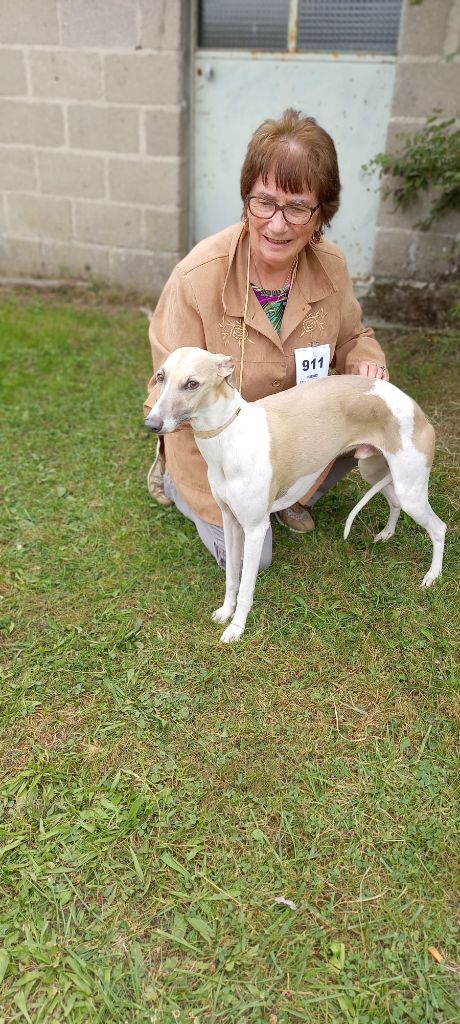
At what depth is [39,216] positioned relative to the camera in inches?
249

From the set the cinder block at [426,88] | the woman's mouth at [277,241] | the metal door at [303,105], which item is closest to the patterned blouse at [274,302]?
the woman's mouth at [277,241]

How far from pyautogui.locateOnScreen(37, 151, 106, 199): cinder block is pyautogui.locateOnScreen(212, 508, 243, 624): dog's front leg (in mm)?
4290

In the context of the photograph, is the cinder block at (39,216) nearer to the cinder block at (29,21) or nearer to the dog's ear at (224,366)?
the cinder block at (29,21)

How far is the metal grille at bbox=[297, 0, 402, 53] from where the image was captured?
4977mm

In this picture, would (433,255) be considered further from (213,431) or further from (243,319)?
(213,431)

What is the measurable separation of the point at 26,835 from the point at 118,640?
849mm

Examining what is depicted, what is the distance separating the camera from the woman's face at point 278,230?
2518 millimetres

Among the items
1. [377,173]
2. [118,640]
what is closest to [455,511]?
[118,640]

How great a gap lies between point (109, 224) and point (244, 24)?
5.94 ft

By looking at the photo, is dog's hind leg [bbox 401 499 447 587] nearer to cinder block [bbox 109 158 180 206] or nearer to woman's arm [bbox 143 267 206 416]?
woman's arm [bbox 143 267 206 416]

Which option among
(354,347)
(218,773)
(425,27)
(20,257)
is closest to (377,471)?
(354,347)

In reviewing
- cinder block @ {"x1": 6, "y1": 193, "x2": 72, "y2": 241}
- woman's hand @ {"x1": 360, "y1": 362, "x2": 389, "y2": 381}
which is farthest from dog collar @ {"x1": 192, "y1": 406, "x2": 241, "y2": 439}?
cinder block @ {"x1": 6, "y1": 193, "x2": 72, "y2": 241}

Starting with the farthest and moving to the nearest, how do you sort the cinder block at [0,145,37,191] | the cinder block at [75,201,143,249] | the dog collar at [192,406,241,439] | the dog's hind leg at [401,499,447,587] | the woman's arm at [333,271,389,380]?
the cinder block at [0,145,37,191] → the cinder block at [75,201,143,249] → the woman's arm at [333,271,389,380] → the dog's hind leg at [401,499,447,587] → the dog collar at [192,406,241,439]

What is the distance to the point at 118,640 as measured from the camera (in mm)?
2854
